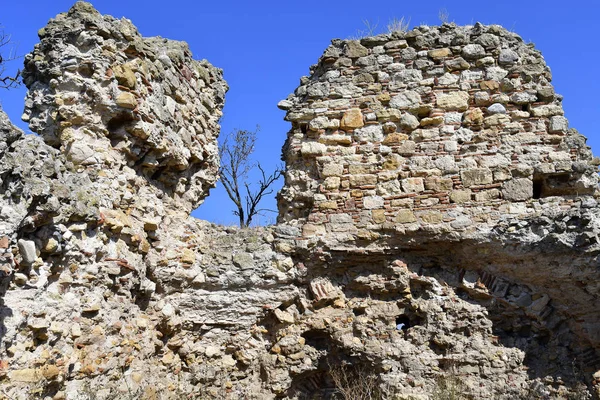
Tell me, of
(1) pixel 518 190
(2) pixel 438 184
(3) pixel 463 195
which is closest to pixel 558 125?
(1) pixel 518 190

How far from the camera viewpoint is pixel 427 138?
615 centimetres

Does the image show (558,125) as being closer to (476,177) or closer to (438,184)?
(476,177)

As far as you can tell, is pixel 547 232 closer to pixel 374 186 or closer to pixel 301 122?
pixel 374 186

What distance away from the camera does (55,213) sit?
14.3 ft

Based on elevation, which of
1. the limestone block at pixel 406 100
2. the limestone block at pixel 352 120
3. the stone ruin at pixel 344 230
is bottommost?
the stone ruin at pixel 344 230

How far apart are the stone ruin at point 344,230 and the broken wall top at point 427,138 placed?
A: 0.06ft

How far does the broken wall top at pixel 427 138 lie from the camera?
19.2 feet

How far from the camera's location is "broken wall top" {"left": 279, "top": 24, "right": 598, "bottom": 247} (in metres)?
5.84

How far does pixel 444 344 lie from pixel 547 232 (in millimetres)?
1497

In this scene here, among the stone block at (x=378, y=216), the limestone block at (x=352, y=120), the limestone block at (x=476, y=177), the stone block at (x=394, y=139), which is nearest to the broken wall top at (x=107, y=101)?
the limestone block at (x=352, y=120)

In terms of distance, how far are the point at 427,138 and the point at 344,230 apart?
137 cm

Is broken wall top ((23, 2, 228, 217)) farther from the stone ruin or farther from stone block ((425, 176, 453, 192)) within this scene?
stone block ((425, 176, 453, 192))

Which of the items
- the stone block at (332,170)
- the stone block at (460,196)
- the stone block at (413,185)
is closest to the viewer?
the stone block at (460,196)

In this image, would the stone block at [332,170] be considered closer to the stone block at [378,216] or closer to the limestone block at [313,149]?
the limestone block at [313,149]
